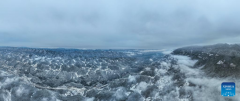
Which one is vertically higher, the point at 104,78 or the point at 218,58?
the point at 218,58

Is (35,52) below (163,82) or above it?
above

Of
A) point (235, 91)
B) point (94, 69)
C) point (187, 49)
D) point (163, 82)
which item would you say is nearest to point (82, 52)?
point (94, 69)

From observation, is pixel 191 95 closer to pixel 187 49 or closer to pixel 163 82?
pixel 163 82

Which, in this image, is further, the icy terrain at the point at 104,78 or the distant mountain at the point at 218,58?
the icy terrain at the point at 104,78

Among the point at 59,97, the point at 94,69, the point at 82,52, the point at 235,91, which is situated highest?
the point at 82,52

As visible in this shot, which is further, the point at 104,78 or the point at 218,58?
the point at 104,78
